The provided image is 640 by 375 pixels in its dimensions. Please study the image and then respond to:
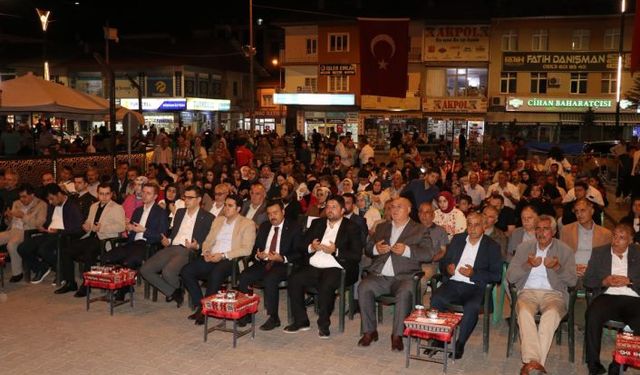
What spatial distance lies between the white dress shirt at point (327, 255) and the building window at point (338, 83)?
33.5m

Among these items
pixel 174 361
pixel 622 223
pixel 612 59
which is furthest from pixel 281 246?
pixel 612 59

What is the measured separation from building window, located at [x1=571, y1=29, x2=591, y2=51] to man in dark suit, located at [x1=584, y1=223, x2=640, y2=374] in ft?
115

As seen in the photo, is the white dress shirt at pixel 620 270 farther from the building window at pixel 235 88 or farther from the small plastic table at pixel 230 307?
the building window at pixel 235 88

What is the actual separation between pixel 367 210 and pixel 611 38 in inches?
1317

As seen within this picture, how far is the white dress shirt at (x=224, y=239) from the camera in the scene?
314 inches

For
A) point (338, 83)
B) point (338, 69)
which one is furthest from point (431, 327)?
point (338, 83)

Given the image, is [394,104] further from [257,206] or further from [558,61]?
[257,206]

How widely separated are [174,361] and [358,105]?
111 ft

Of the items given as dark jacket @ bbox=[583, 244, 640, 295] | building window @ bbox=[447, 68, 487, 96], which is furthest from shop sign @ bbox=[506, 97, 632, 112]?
dark jacket @ bbox=[583, 244, 640, 295]

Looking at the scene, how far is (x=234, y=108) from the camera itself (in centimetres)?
4994

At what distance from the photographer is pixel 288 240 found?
7723mm

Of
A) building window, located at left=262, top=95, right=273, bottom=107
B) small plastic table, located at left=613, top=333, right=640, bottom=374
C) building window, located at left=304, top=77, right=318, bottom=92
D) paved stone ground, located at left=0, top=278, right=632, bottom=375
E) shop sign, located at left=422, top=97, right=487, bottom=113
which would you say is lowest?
paved stone ground, located at left=0, top=278, right=632, bottom=375

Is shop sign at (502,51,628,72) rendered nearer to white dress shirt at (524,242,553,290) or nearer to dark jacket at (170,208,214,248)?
dark jacket at (170,208,214,248)

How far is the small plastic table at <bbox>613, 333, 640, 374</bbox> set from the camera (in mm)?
5301
